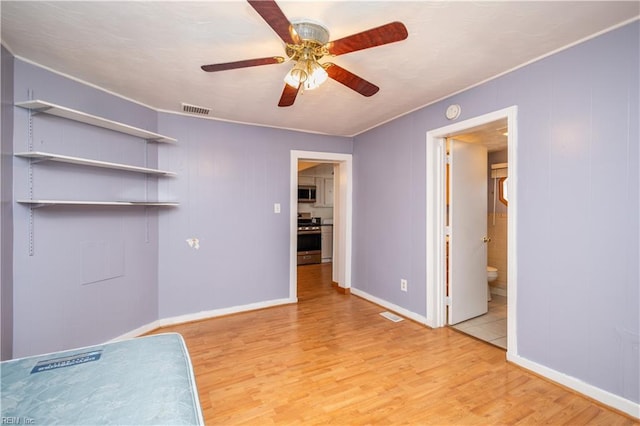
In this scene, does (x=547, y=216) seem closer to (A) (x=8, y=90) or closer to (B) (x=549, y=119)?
(B) (x=549, y=119)

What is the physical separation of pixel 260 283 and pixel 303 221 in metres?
3.11

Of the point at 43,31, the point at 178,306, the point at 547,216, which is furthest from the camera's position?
the point at 178,306

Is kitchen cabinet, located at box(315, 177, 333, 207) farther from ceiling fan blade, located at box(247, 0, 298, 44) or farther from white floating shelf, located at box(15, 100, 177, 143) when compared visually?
ceiling fan blade, located at box(247, 0, 298, 44)

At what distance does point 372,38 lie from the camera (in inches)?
54.9

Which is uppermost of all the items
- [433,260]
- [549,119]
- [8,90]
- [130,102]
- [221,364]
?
[130,102]

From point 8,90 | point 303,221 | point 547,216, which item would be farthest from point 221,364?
point 303,221

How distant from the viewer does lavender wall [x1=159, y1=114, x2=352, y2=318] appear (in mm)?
3256

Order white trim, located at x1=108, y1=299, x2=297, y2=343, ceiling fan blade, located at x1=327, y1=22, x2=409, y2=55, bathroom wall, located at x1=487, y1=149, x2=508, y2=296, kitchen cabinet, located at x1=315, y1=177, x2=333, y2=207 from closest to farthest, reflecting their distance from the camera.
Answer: ceiling fan blade, located at x1=327, y1=22, x2=409, y2=55 < white trim, located at x1=108, y1=299, x2=297, y2=343 < bathroom wall, located at x1=487, y1=149, x2=508, y2=296 < kitchen cabinet, located at x1=315, y1=177, x2=333, y2=207

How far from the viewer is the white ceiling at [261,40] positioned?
1.57 metres

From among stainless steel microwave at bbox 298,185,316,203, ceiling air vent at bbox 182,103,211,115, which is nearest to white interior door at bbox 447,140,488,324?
ceiling air vent at bbox 182,103,211,115

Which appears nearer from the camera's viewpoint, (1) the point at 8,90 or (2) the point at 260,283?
(1) the point at 8,90

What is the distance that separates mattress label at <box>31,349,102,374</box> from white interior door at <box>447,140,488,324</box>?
3120mm

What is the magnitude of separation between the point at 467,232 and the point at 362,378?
2.06 meters

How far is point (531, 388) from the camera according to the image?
201 cm
